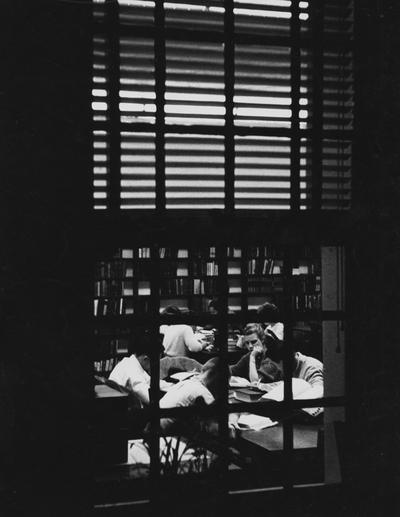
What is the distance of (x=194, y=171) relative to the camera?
2.35m

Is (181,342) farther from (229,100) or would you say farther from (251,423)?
(229,100)

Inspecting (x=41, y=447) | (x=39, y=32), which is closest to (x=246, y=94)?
(x=39, y=32)

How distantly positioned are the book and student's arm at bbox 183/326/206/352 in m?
1.09

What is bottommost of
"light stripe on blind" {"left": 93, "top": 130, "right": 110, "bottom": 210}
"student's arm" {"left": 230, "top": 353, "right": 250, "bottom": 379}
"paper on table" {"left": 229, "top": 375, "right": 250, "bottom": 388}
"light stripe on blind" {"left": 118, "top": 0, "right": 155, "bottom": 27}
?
"paper on table" {"left": 229, "top": 375, "right": 250, "bottom": 388}

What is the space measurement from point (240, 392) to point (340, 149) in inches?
106

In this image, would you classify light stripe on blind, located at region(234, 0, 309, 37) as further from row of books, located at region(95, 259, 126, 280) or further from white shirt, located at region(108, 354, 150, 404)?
white shirt, located at region(108, 354, 150, 404)

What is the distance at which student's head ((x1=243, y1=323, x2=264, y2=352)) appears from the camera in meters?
5.45

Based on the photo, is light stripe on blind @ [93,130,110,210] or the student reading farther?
the student reading

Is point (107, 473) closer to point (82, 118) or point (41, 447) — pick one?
point (41, 447)

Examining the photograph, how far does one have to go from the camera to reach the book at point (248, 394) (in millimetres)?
4469

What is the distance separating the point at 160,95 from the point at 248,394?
285 centimetres

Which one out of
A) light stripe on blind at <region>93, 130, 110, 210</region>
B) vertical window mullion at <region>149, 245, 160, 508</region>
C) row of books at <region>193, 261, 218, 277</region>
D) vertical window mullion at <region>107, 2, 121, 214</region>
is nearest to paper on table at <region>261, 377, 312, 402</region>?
vertical window mullion at <region>149, 245, 160, 508</region>

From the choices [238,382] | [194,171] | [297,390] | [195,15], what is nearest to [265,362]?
[238,382]

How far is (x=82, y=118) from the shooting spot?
217cm
